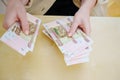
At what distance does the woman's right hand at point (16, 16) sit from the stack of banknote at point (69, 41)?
0.10m

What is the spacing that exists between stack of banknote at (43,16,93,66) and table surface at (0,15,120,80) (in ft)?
0.09

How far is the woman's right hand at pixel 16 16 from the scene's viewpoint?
1043 mm

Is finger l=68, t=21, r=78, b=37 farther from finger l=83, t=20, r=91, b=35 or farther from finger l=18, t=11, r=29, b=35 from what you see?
finger l=18, t=11, r=29, b=35

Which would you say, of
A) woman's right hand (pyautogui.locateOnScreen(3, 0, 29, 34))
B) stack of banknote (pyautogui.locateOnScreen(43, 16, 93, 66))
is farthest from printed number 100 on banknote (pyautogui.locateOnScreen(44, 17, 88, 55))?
woman's right hand (pyautogui.locateOnScreen(3, 0, 29, 34))

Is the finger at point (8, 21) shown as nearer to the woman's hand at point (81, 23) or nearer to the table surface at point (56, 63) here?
the table surface at point (56, 63)

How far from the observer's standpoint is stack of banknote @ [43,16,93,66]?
0.98 metres

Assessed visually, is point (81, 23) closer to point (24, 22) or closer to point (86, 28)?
point (86, 28)

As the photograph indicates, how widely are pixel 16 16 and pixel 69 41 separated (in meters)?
0.29

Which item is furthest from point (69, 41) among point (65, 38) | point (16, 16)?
point (16, 16)

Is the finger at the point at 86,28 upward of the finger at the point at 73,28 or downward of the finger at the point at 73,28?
downward

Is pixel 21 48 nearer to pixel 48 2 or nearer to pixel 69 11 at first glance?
pixel 48 2

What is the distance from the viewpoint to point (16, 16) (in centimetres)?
109

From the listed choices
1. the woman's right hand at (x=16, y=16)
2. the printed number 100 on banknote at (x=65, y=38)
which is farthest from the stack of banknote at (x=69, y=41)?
the woman's right hand at (x=16, y=16)

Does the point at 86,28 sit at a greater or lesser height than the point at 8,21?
lesser
